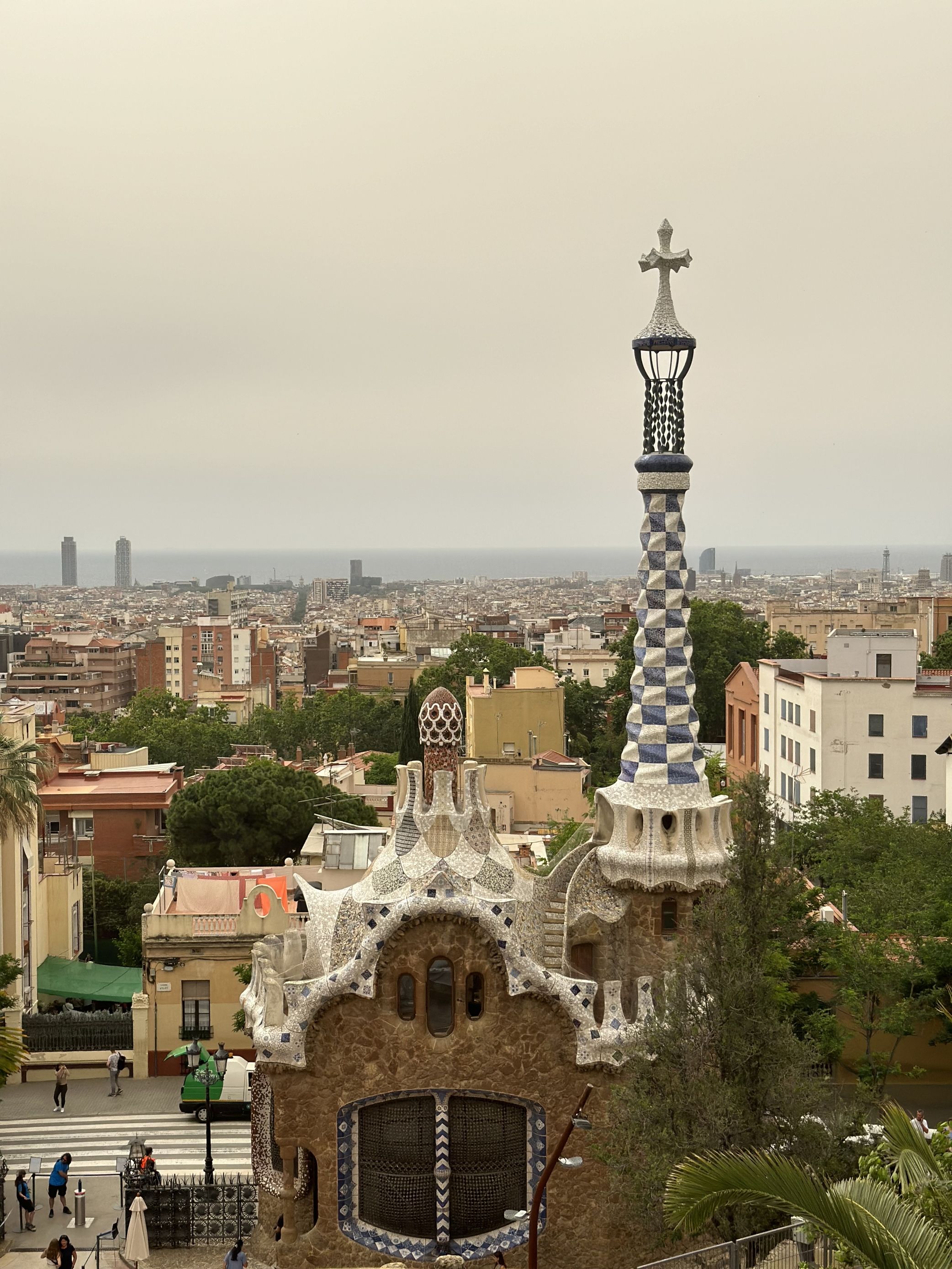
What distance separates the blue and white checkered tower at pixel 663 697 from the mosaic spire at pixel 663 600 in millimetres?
11

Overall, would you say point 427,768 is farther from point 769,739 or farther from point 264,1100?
point 769,739

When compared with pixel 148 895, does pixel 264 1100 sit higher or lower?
higher

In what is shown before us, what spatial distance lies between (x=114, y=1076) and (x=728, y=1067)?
14685 mm

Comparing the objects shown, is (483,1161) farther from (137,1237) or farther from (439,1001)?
(137,1237)

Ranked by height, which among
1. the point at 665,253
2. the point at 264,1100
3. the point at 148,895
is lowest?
the point at 148,895

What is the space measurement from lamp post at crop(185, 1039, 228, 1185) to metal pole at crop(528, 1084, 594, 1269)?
5.46 metres

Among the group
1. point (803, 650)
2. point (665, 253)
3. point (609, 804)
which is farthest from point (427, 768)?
point (803, 650)

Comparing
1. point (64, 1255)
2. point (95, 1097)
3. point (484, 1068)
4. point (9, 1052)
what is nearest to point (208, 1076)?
point (9, 1052)

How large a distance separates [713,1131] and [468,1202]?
3.79 metres

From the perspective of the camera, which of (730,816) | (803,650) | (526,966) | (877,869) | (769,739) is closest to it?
(526,966)

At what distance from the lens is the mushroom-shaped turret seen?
714 inches

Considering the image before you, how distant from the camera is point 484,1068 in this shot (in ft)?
55.5

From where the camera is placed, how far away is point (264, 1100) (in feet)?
59.2

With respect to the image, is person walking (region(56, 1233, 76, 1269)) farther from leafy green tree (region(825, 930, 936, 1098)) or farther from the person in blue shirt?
leafy green tree (region(825, 930, 936, 1098))
